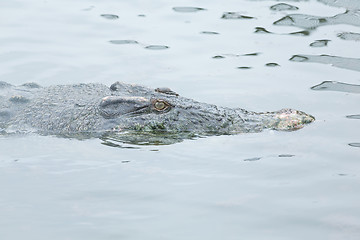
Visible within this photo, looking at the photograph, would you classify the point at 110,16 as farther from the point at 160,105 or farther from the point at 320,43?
the point at 160,105

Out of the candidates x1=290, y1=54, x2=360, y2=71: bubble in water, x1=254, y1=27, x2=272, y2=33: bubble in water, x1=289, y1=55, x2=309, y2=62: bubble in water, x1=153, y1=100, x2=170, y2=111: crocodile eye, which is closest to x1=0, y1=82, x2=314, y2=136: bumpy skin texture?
x1=153, y1=100, x2=170, y2=111: crocodile eye

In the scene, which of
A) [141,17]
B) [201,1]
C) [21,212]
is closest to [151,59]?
[141,17]

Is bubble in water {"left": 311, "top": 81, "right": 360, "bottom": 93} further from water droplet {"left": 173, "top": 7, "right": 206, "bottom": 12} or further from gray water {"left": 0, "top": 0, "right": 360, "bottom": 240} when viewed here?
water droplet {"left": 173, "top": 7, "right": 206, "bottom": 12}

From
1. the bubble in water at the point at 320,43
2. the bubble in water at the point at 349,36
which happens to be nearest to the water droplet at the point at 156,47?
the bubble in water at the point at 320,43

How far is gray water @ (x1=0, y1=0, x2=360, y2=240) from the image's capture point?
6.35 meters

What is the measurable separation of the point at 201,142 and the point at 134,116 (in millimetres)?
929

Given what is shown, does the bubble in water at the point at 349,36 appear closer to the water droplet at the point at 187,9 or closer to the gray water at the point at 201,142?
the gray water at the point at 201,142

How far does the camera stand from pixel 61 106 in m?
8.89

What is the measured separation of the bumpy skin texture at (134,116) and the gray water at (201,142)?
0.80ft

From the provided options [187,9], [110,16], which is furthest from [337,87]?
[110,16]

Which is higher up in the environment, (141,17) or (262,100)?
(141,17)

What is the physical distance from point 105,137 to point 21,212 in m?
2.01

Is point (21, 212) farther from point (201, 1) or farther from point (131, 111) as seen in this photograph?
point (201, 1)

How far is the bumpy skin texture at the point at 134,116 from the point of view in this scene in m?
8.47
